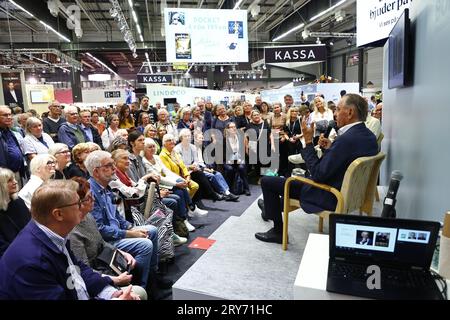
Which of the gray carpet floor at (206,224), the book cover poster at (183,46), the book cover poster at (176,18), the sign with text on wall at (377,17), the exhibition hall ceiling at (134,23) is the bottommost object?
the gray carpet floor at (206,224)

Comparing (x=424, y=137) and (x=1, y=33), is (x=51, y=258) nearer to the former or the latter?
(x=424, y=137)

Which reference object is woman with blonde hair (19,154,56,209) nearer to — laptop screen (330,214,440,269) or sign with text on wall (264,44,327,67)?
laptop screen (330,214,440,269)

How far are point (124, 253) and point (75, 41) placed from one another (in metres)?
15.7

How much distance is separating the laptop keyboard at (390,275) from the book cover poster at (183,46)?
19.8 feet

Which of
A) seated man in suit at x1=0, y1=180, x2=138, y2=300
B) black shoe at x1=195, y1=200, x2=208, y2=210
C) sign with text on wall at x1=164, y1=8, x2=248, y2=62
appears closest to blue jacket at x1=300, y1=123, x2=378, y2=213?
seated man in suit at x1=0, y1=180, x2=138, y2=300

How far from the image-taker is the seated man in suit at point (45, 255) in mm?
1293

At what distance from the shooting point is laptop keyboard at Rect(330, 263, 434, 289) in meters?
1.38

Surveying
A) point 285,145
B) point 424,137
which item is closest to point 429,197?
point 424,137

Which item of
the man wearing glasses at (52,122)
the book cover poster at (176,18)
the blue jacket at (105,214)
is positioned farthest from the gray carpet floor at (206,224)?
the book cover poster at (176,18)

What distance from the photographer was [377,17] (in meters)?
3.95

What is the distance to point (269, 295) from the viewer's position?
2.15 m

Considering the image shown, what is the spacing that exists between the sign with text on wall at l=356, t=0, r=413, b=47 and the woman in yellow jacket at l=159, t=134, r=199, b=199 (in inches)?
112

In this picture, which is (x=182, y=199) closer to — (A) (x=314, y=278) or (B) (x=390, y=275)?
(A) (x=314, y=278)

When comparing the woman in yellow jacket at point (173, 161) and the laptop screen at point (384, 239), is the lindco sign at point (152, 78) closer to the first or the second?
the woman in yellow jacket at point (173, 161)
